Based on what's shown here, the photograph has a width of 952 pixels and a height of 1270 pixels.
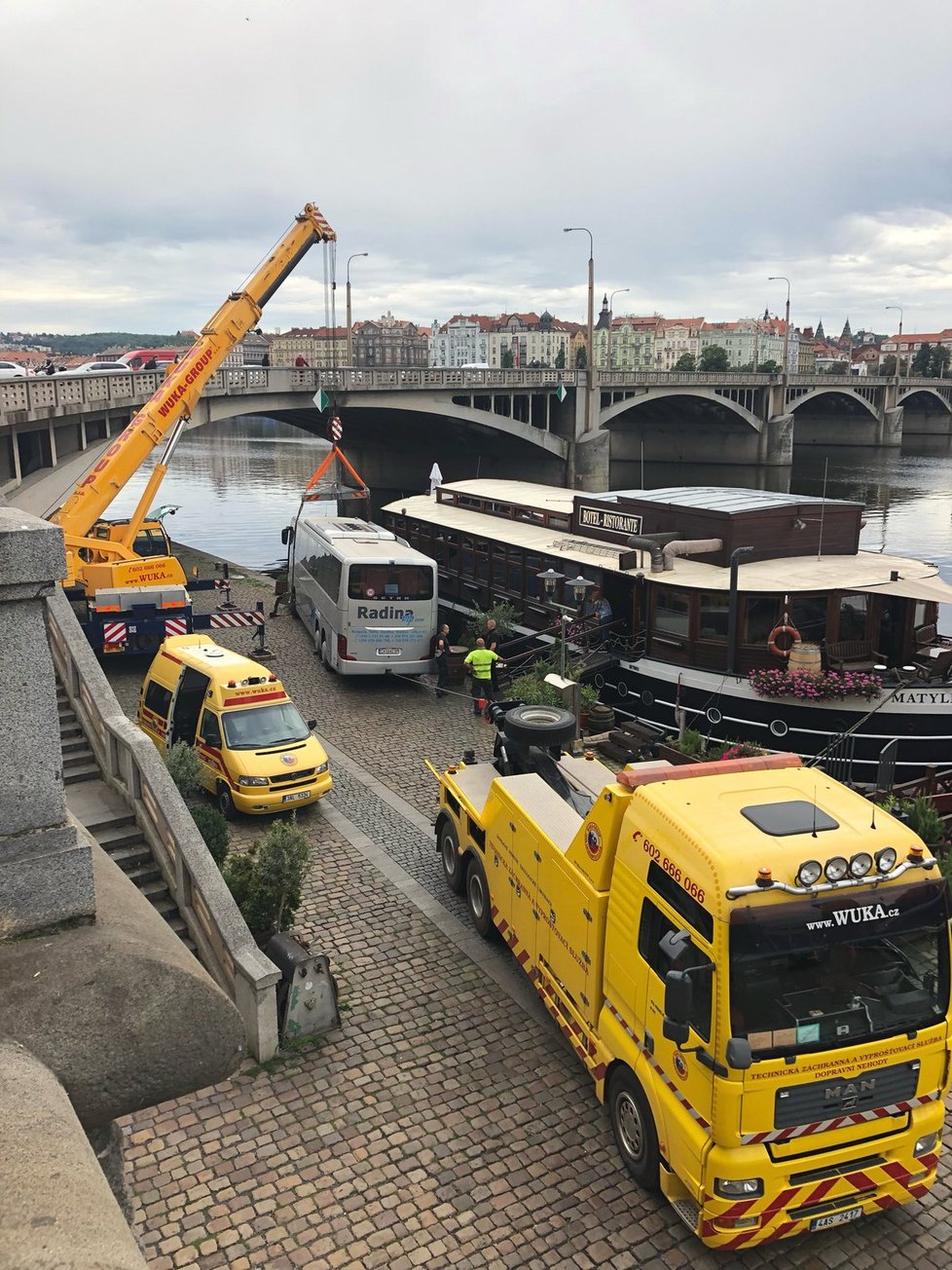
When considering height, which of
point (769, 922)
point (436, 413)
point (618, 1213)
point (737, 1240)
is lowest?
point (618, 1213)

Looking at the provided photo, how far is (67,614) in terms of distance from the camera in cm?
1245

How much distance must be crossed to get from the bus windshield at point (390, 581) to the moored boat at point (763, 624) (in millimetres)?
2705

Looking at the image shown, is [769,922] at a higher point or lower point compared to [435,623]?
higher

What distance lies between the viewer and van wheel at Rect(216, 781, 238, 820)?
45.4 ft

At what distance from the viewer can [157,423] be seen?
24.1 metres

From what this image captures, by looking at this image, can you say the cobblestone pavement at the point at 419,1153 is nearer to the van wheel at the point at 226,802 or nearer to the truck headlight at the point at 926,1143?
the truck headlight at the point at 926,1143

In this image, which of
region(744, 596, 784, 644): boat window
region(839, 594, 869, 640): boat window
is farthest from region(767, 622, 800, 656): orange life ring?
region(839, 594, 869, 640): boat window

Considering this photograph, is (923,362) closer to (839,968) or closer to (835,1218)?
(839,968)

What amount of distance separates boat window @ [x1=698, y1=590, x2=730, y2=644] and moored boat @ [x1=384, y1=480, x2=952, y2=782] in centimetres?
2

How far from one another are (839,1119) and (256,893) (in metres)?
5.78

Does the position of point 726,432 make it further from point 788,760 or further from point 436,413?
point 788,760

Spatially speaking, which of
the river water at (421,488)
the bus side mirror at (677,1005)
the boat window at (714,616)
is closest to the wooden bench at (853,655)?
the boat window at (714,616)

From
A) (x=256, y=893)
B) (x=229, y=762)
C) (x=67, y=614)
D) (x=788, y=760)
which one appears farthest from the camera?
(x=229, y=762)

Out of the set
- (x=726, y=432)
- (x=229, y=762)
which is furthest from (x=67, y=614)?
(x=726, y=432)
